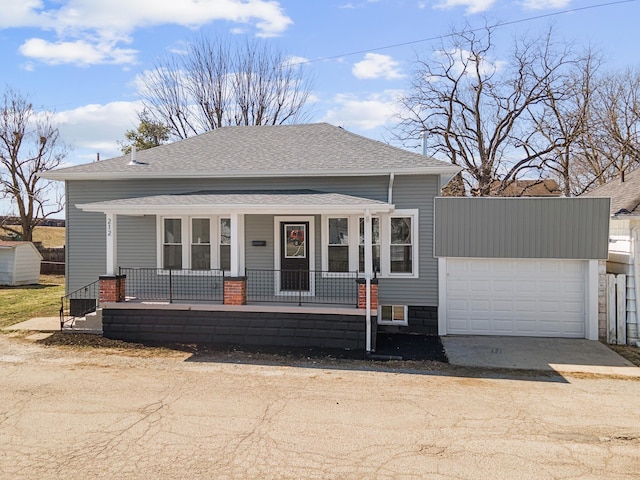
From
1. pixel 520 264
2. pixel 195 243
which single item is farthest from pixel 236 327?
pixel 520 264

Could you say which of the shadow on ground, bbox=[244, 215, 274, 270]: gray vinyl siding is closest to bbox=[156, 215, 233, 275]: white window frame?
bbox=[244, 215, 274, 270]: gray vinyl siding

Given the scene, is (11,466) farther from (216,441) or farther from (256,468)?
(256,468)

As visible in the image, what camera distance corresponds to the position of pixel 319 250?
39.1 ft

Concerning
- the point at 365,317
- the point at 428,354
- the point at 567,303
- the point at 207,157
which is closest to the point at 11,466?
the point at 365,317

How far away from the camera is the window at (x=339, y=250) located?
1184 cm

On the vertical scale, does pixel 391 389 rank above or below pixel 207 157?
below

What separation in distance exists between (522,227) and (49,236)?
119ft

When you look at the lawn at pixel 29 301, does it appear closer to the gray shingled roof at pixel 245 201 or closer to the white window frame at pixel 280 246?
the gray shingled roof at pixel 245 201

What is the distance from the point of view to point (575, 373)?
8492 mm

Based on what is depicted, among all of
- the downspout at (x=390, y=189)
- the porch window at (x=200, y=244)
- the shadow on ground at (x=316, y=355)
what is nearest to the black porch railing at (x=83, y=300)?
the shadow on ground at (x=316, y=355)

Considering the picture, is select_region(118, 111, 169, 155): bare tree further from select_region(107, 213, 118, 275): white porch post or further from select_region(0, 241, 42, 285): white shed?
select_region(107, 213, 118, 275): white porch post

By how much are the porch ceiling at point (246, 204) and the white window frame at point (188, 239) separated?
39.1 inches

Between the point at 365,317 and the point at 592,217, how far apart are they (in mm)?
5680

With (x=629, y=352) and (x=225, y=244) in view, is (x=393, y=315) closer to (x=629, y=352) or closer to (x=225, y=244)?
(x=225, y=244)
